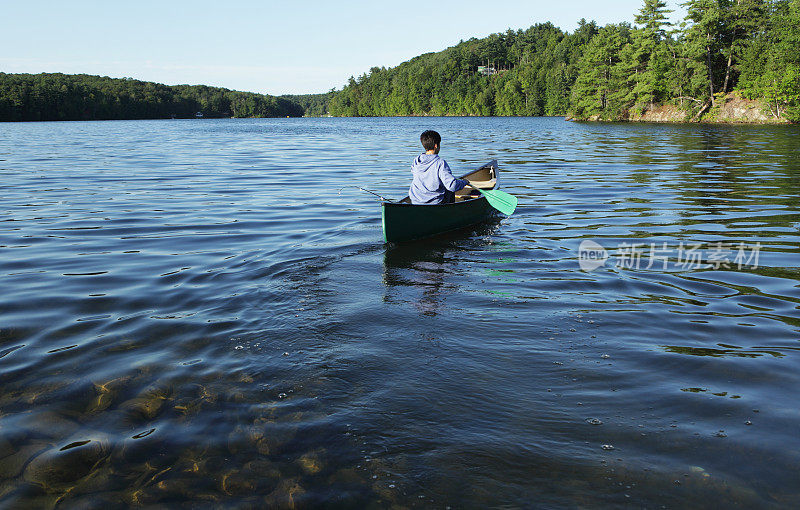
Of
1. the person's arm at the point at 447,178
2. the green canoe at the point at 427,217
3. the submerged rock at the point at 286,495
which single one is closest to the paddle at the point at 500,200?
the green canoe at the point at 427,217

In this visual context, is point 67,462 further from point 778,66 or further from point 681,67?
point 681,67

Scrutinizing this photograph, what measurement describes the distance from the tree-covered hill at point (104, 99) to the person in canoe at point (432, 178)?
12114 cm

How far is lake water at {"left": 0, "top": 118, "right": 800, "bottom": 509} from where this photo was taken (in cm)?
320

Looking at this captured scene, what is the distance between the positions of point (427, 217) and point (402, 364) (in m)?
5.02

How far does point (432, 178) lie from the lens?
31.8 feet

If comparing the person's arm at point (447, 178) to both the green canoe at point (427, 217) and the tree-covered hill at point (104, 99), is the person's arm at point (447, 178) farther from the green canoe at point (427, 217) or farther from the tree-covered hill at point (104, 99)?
the tree-covered hill at point (104, 99)

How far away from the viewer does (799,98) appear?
4297 centimetres

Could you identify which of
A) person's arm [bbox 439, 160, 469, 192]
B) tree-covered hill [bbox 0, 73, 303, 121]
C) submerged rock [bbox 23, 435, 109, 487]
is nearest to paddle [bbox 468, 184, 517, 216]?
person's arm [bbox 439, 160, 469, 192]

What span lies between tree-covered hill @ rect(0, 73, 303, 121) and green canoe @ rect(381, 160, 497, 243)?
121 meters

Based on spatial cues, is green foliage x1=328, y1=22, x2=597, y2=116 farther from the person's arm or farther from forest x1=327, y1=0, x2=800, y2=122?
the person's arm

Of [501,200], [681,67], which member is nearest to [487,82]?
[681,67]

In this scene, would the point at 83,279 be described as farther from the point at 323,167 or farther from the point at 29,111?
the point at 29,111

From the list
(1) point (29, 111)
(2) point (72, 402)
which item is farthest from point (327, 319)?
(1) point (29, 111)

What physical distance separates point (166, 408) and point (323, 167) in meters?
19.2
